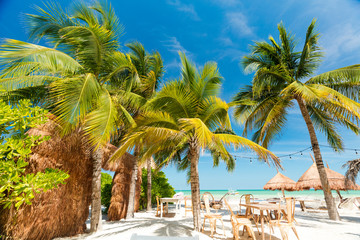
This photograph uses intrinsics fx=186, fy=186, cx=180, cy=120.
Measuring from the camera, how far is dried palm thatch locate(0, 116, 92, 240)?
4.16 meters

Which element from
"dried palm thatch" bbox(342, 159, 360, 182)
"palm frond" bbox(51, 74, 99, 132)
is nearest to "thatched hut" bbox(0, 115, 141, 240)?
"palm frond" bbox(51, 74, 99, 132)

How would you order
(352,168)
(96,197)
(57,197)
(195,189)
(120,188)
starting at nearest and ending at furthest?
(57,197) < (96,197) < (195,189) < (120,188) < (352,168)

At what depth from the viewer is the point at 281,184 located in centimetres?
1397

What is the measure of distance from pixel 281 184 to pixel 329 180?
323 cm

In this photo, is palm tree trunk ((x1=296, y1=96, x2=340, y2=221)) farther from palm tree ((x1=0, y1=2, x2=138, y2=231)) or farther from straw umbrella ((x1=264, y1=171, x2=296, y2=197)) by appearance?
palm tree ((x1=0, y1=2, x2=138, y2=231))

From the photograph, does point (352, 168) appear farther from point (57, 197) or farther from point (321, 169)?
point (57, 197)

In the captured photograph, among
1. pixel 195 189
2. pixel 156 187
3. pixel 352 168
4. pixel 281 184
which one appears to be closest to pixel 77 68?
pixel 195 189

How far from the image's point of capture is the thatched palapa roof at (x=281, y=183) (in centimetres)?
1376

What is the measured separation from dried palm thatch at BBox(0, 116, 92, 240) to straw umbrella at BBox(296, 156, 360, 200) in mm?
12866

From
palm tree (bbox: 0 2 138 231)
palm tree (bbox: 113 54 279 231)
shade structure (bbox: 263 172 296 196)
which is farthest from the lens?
shade structure (bbox: 263 172 296 196)

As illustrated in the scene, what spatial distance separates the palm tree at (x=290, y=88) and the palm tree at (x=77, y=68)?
18.3 feet

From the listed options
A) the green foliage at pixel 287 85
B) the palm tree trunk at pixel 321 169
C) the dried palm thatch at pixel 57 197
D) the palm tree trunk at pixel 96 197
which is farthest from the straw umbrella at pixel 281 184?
the dried palm thatch at pixel 57 197

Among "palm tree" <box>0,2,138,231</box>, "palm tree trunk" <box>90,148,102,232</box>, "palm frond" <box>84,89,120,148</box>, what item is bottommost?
"palm tree trunk" <box>90,148,102,232</box>

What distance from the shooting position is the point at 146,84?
27.4 feet
